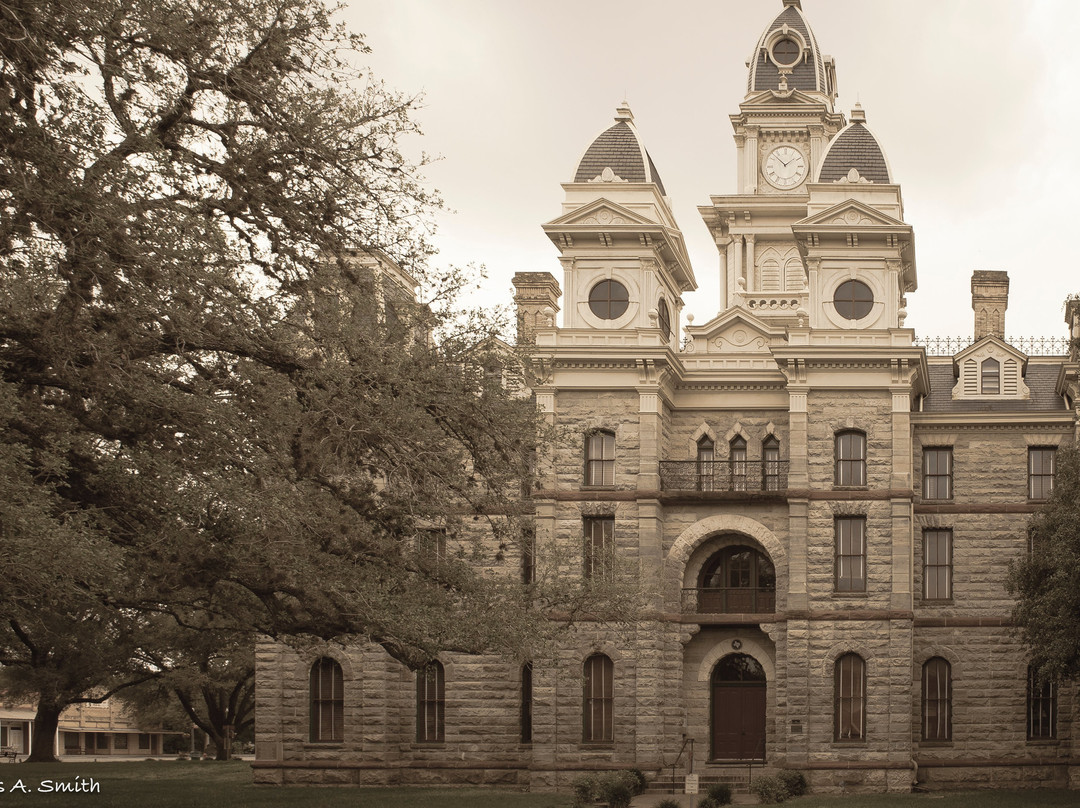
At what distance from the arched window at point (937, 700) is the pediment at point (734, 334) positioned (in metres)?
9.83

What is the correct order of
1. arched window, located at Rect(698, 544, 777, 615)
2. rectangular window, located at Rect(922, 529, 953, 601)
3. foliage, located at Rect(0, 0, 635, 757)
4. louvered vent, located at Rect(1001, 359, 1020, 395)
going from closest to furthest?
foliage, located at Rect(0, 0, 635, 757)
arched window, located at Rect(698, 544, 777, 615)
rectangular window, located at Rect(922, 529, 953, 601)
louvered vent, located at Rect(1001, 359, 1020, 395)

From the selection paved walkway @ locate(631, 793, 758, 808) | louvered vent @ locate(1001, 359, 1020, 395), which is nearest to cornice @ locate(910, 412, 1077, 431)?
louvered vent @ locate(1001, 359, 1020, 395)

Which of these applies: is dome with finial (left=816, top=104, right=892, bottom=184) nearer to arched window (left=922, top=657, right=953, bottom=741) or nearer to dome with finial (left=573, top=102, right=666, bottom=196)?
dome with finial (left=573, top=102, right=666, bottom=196)

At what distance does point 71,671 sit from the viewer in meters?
46.5

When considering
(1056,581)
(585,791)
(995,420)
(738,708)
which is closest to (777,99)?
(995,420)

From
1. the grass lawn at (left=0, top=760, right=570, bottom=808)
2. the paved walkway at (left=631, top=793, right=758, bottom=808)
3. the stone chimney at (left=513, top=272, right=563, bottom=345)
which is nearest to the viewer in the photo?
the grass lawn at (left=0, top=760, right=570, bottom=808)

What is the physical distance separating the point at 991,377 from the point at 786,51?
16.1m

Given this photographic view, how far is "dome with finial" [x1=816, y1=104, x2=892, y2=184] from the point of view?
42.8 meters

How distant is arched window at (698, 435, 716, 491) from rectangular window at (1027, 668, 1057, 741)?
10.1m

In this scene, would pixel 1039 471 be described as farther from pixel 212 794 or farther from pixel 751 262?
pixel 212 794

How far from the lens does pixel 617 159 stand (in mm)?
43406

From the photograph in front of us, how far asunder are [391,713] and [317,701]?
6.61 feet

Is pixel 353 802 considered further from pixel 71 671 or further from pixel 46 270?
pixel 46 270

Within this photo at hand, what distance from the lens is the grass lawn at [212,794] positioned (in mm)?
33000
